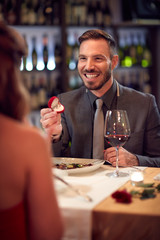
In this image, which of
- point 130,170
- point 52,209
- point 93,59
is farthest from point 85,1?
point 52,209

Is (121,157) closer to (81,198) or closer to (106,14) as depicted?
(81,198)

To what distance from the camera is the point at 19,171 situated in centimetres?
66

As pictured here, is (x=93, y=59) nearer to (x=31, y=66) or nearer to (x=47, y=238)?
(x=47, y=238)

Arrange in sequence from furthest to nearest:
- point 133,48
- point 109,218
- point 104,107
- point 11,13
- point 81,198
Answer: point 133,48 < point 11,13 < point 104,107 < point 81,198 < point 109,218

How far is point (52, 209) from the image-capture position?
27.1 inches

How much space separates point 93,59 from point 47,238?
1.48 m

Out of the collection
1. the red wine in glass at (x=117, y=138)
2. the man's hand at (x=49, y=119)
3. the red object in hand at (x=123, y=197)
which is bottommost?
the red object in hand at (x=123, y=197)

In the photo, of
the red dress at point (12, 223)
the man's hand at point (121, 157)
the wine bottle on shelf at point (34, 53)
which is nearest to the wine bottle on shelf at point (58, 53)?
the wine bottle on shelf at point (34, 53)

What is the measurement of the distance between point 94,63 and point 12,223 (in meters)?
1.48

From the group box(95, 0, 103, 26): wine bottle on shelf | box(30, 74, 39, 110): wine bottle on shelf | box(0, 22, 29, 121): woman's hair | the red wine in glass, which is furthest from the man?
box(95, 0, 103, 26): wine bottle on shelf

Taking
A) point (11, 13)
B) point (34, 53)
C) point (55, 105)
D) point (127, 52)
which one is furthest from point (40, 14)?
point (55, 105)

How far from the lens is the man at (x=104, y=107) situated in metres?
1.95

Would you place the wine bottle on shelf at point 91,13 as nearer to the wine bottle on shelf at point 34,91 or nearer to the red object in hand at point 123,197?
the wine bottle on shelf at point 34,91

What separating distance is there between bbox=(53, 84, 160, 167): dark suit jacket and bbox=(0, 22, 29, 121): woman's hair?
1134 mm
